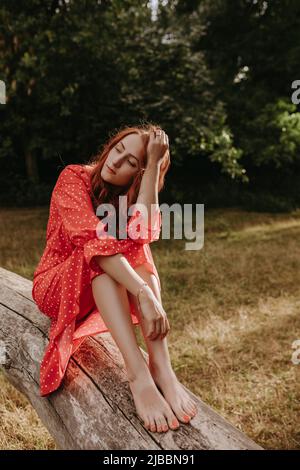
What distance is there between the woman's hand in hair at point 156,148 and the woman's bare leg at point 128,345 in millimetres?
584

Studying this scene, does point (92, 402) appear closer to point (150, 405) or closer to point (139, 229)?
point (150, 405)

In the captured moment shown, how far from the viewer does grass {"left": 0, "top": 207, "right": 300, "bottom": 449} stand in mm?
2369

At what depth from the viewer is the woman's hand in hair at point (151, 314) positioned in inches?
68.7

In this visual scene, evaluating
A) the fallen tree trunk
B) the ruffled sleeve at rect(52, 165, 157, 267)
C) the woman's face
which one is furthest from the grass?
the woman's face

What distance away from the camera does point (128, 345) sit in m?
1.74

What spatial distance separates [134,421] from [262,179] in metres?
10.2

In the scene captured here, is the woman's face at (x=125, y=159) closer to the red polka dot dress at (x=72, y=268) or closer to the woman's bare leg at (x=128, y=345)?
the red polka dot dress at (x=72, y=268)

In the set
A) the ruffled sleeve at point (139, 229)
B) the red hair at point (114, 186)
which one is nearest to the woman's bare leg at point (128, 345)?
the ruffled sleeve at point (139, 229)

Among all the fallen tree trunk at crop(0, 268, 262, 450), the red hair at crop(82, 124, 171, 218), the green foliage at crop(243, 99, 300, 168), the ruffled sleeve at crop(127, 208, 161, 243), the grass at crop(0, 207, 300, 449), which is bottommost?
the grass at crop(0, 207, 300, 449)

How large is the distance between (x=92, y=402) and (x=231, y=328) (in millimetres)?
2013

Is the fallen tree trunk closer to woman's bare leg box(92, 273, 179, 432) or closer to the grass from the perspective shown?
woman's bare leg box(92, 273, 179, 432)

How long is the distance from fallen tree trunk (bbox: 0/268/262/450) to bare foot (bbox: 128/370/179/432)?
0.03m

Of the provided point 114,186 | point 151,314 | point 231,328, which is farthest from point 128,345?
point 231,328

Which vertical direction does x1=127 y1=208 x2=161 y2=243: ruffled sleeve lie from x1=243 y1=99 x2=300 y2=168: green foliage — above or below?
below
